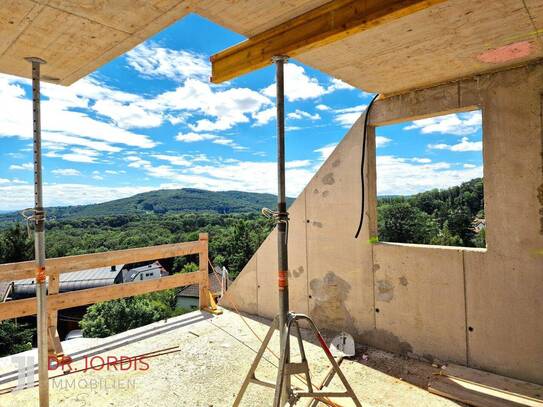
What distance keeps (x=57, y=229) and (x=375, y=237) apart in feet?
214

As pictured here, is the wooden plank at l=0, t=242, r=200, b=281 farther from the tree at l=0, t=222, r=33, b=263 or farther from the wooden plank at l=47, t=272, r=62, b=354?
the tree at l=0, t=222, r=33, b=263

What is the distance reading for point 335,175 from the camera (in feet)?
13.5

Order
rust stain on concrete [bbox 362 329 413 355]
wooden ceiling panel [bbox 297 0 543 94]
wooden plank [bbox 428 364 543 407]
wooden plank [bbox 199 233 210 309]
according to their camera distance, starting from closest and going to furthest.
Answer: wooden ceiling panel [bbox 297 0 543 94], wooden plank [bbox 428 364 543 407], rust stain on concrete [bbox 362 329 413 355], wooden plank [bbox 199 233 210 309]

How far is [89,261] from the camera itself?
3.90m

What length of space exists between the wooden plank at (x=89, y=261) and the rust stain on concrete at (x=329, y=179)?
2197 millimetres

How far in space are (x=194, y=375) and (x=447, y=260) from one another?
8.94 ft

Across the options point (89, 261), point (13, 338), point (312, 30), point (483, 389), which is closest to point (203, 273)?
point (89, 261)

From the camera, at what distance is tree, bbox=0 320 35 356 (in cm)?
2702

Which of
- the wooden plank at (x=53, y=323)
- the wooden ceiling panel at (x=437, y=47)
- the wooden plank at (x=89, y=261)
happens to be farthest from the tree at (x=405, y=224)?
the wooden plank at (x=53, y=323)

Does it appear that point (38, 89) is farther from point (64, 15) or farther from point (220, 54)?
point (220, 54)

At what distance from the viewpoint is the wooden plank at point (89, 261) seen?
3389mm

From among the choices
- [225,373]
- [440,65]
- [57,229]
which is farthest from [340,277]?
[57,229]

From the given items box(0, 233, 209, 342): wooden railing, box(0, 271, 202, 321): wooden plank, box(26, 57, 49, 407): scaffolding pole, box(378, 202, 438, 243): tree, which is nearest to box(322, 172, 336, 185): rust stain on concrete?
box(0, 233, 209, 342): wooden railing

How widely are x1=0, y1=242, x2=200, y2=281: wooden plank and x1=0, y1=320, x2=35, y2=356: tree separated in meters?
30.3
